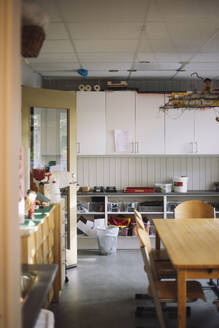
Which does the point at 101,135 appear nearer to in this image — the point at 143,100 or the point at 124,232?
the point at 143,100

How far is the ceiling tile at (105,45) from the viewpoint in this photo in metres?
3.88

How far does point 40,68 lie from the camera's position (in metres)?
5.05

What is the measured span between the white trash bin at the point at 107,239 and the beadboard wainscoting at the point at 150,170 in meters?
0.92

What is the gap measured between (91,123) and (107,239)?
1.77 m

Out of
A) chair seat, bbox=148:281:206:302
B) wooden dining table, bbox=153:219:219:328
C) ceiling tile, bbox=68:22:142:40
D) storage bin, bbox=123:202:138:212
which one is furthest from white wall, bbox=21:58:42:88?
chair seat, bbox=148:281:206:302

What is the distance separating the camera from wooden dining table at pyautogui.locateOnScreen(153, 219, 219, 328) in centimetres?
251

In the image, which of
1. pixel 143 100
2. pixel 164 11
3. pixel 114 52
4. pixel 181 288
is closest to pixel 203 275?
pixel 181 288

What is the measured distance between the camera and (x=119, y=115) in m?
5.57

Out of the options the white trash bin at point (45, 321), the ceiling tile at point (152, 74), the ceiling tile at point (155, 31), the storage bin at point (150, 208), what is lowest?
the white trash bin at point (45, 321)

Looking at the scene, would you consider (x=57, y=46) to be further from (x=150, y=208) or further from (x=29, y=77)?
(x=150, y=208)

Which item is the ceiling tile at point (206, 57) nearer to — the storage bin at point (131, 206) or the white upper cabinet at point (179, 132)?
the white upper cabinet at point (179, 132)

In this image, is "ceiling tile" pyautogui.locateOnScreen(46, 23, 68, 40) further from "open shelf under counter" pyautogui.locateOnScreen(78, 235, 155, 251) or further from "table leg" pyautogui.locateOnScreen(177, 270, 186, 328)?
"open shelf under counter" pyautogui.locateOnScreen(78, 235, 155, 251)

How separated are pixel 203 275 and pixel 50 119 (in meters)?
2.94

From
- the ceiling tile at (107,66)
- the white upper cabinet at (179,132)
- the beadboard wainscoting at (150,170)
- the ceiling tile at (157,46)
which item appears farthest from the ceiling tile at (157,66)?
the beadboard wainscoting at (150,170)
